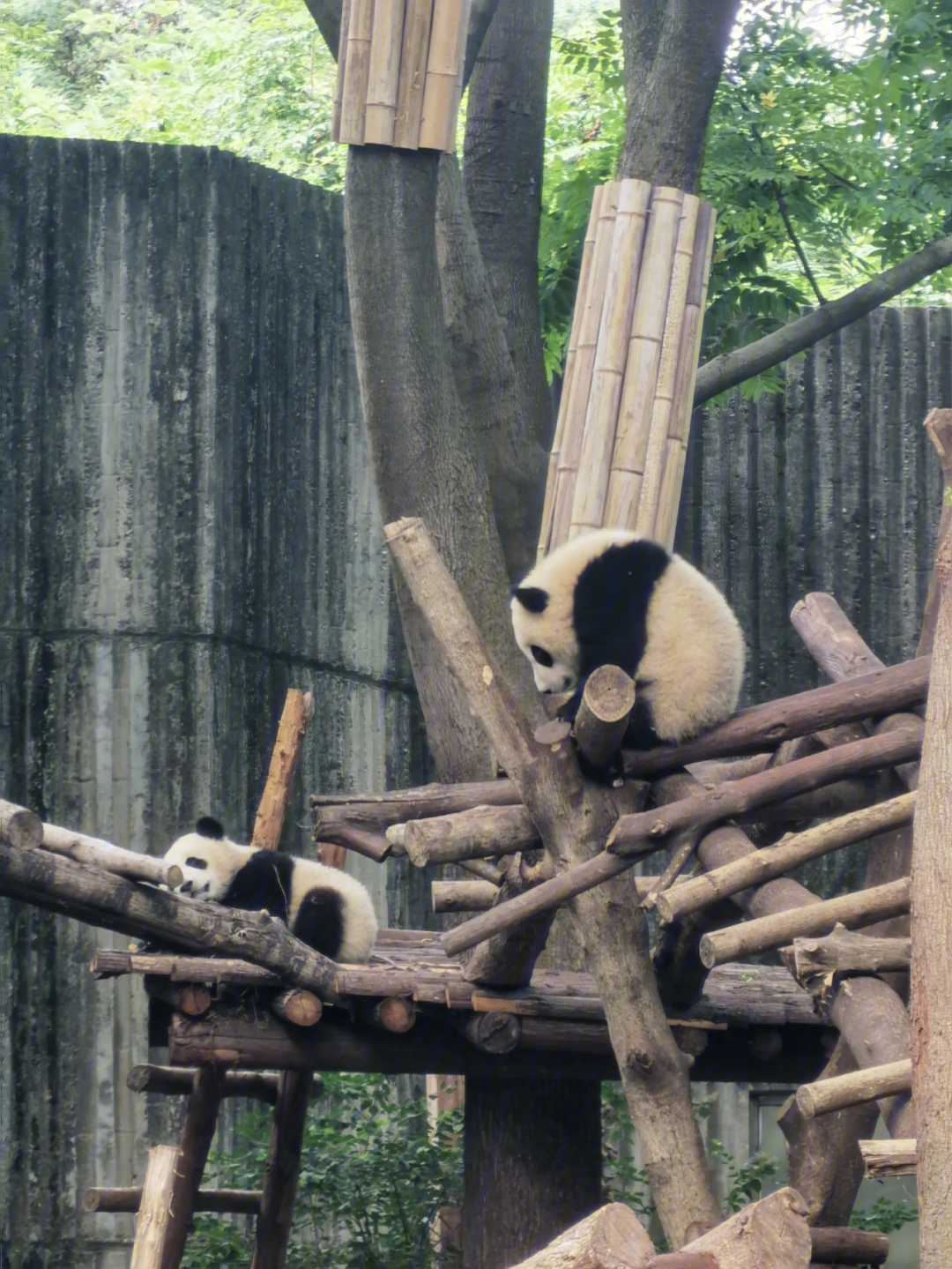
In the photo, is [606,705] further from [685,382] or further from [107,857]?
[685,382]

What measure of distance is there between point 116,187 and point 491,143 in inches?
72.4

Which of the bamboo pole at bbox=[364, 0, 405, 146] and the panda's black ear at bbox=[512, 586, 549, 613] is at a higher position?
the bamboo pole at bbox=[364, 0, 405, 146]

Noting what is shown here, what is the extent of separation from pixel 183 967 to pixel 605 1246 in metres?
2.87

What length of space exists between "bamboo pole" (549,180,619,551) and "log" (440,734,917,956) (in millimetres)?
1933

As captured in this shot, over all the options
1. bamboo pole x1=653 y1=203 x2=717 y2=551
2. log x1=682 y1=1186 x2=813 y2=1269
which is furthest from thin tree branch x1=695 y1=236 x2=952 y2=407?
log x1=682 y1=1186 x2=813 y2=1269

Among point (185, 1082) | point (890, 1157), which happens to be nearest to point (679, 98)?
point (185, 1082)

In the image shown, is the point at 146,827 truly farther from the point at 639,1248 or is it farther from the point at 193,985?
the point at 639,1248

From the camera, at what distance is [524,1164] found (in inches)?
208

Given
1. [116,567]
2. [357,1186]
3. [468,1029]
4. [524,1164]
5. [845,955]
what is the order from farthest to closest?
1. [116,567]
2. [357,1186]
3. [524,1164]
4. [468,1029]
5. [845,955]

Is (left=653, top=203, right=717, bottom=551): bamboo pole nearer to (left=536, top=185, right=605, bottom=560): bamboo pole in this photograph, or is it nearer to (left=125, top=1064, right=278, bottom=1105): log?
(left=536, top=185, right=605, bottom=560): bamboo pole

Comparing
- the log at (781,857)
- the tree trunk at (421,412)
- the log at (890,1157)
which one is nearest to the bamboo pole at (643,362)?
the tree trunk at (421,412)

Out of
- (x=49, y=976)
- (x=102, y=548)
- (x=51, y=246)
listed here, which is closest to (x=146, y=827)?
(x=49, y=976)

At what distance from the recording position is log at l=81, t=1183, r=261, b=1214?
5.47m

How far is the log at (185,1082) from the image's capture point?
525cm
